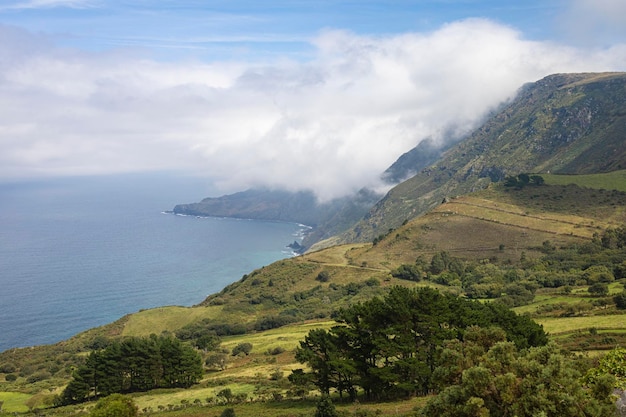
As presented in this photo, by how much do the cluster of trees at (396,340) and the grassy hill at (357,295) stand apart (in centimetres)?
342

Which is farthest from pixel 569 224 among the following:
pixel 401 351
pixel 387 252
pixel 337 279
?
pixel 401 351

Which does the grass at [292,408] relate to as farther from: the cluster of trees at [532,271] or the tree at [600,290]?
the cluster of trees at [532,271]

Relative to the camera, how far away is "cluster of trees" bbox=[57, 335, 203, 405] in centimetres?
6359

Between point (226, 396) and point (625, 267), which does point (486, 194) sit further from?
point (226, 396)

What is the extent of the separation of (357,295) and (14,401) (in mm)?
78763

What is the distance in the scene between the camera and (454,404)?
26.5 metres

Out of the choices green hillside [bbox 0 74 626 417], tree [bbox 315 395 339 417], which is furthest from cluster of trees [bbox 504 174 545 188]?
tree [bbox 315 395 339 417]

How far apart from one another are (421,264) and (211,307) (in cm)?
5856

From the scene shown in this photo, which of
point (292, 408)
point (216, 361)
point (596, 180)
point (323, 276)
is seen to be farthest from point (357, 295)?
point (596, 180)

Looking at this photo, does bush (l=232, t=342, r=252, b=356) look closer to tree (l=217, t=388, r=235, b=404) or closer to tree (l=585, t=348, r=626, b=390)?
tree (l=217, t=388, r=235, b=404)

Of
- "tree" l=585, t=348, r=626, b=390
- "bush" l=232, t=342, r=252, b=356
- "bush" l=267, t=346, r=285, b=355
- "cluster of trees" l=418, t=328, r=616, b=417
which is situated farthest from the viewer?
"bush" l=232, t=342, r=252, b=356

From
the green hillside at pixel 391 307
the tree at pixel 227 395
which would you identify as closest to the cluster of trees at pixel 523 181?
the green hillside at pixel 391 307

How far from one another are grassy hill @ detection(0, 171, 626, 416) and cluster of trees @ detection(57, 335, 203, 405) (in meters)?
3.14

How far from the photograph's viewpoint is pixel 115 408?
129 feet
